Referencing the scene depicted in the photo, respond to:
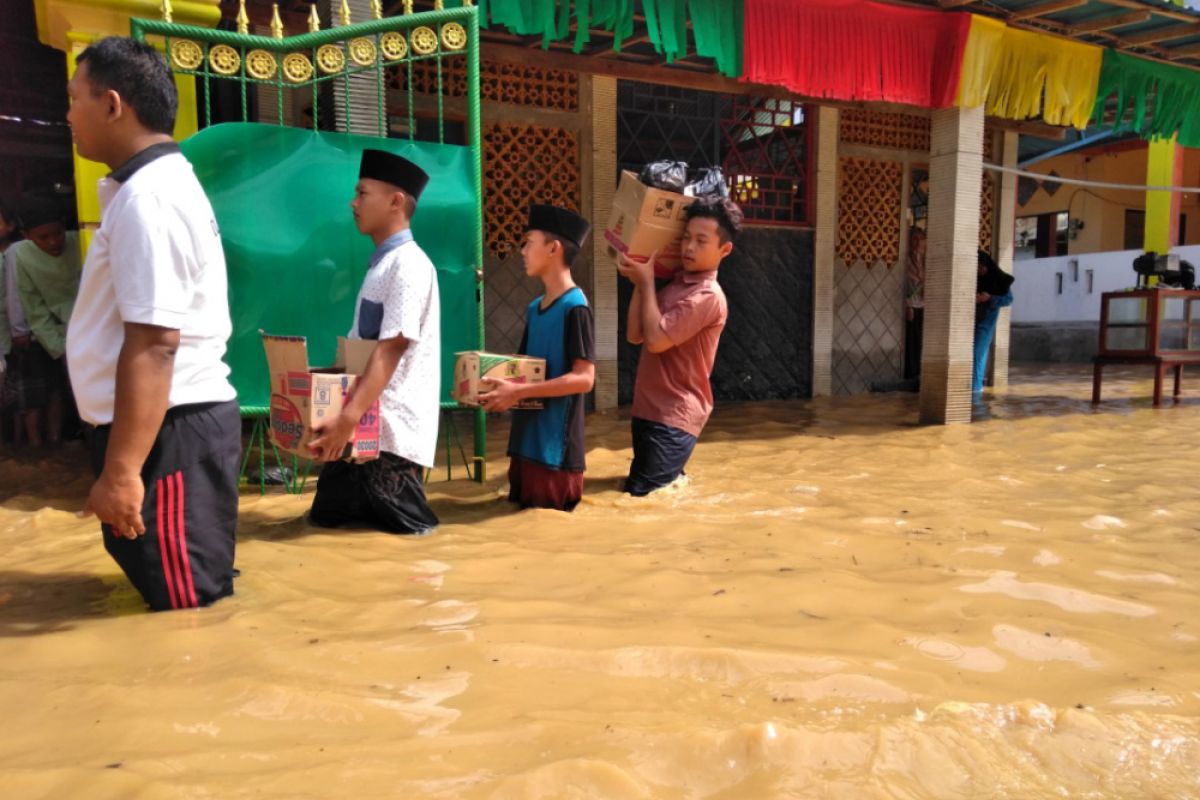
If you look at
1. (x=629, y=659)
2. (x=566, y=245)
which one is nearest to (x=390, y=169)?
(x=566, y=245)

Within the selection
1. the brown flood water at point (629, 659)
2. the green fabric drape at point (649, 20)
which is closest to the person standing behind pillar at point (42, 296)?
the brown flood water at point (629, 659)

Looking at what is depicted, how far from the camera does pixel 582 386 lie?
381cm

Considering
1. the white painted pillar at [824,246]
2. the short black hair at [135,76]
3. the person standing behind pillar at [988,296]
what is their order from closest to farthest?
the short black hair at [135,76]
the person standing behind pillar at [988,296]
the white painted pillar at [824,246]

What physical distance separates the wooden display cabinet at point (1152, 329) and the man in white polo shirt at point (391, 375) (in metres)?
7.58

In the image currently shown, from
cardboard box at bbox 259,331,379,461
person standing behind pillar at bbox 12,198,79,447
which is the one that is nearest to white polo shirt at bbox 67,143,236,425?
cardboard box at bbox 259,331,379,461

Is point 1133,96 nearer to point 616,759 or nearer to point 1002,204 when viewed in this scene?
point 1002,204

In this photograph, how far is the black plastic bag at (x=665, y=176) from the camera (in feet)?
13.6

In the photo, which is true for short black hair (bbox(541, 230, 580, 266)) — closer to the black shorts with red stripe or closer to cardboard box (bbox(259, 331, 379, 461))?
cardboard box (bbox(259, 331, 379, 461))

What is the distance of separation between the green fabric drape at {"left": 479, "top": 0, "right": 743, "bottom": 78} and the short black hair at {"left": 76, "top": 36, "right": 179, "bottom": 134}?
10.6 ft

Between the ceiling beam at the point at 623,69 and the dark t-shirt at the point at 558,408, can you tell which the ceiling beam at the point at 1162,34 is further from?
the dark t-shirt at the point at 558,408

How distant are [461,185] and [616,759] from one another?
11.5 ft

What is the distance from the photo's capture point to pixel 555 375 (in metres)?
3.94

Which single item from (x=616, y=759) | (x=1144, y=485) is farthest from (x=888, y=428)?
(x=616, y=759)

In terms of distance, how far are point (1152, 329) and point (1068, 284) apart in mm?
9293
